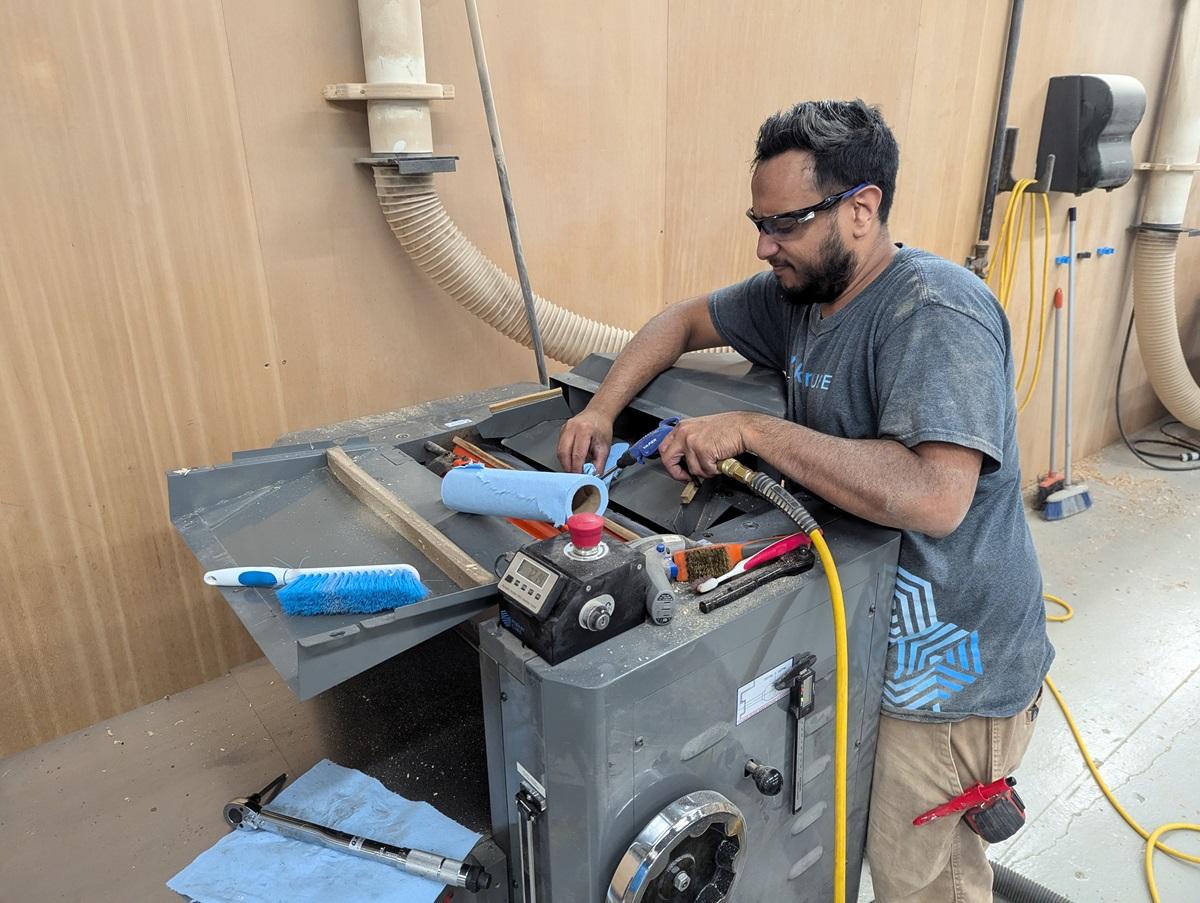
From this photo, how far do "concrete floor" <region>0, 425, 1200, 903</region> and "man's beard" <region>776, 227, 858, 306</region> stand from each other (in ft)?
2.72

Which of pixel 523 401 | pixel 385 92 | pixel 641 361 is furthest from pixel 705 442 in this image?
pixel 385 92

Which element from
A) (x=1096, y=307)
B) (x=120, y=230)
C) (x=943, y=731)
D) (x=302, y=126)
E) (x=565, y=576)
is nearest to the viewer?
(x=565, y=576)

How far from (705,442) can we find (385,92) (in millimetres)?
913

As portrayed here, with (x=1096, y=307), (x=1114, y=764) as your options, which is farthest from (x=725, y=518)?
(x=1096, y=307)

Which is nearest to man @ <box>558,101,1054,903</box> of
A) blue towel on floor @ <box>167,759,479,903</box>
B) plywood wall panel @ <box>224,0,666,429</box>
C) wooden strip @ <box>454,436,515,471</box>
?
wooden strip @ <box>454,436,515,471</box>

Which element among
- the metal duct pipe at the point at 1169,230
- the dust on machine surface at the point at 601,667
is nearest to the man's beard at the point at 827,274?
the dust on machine surface at the point at 601,667

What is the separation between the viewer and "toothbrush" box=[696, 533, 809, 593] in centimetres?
91

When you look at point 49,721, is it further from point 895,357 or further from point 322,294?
point 895,357

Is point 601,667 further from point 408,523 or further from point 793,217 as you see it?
point 793,217

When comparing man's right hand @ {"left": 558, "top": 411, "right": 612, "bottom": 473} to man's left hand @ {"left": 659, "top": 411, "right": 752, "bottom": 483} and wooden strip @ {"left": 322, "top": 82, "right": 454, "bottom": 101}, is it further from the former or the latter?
wooden strip @ {"left": 322, "top": 82, "right": 454, "bottom": 101}

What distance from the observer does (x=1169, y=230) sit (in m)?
3.26

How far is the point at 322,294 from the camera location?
165 centimetres

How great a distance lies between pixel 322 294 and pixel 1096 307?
317 centimetres

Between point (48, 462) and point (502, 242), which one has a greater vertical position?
point (502, 242)
